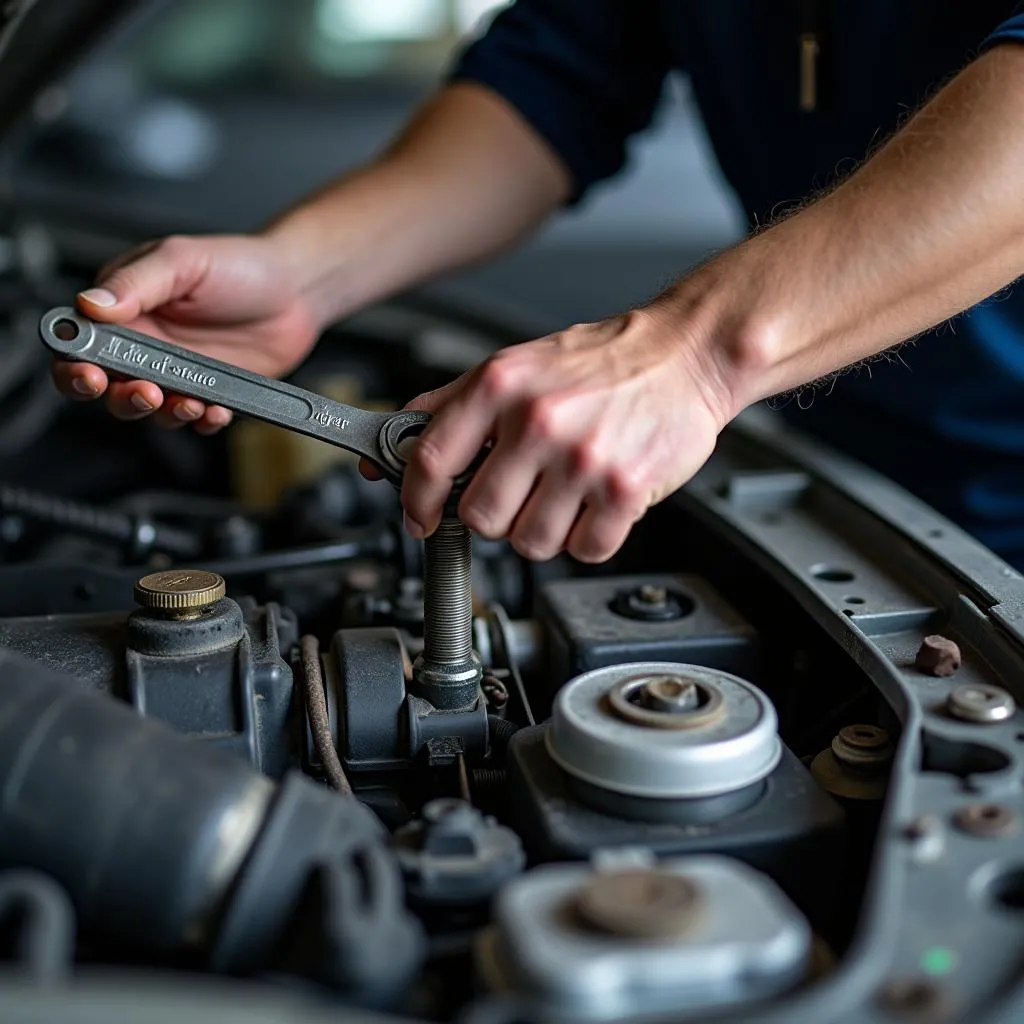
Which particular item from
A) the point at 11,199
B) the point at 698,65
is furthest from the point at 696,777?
the point at 11,199

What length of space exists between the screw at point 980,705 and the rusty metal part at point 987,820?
9cm

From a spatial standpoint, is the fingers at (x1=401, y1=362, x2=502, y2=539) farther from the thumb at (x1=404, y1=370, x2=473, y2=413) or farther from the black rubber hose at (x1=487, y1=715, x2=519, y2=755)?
the black rubber hose at (x1=487, y1=715, x2=519, y2=755)

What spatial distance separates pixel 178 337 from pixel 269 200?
3.40 m

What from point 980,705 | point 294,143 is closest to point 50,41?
point 980,705

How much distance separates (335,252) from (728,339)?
634 mm

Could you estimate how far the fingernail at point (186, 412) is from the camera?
45.1 inches

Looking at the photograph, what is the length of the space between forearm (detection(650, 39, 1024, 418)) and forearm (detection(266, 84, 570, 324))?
568 millimetres

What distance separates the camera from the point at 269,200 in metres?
4.53

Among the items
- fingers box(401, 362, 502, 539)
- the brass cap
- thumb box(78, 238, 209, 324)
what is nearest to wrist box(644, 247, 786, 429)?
fingers box(401, 362, 502, 539)

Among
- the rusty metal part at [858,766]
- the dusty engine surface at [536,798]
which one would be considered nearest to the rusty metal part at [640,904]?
the dusty engine surface at [536,798]

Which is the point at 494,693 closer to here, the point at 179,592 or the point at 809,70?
the point at 179,592

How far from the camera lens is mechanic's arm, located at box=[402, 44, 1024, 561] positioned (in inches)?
34.5

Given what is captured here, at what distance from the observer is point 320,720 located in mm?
883

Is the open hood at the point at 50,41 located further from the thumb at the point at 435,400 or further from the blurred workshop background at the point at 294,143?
the thumb at the point at 435,400
